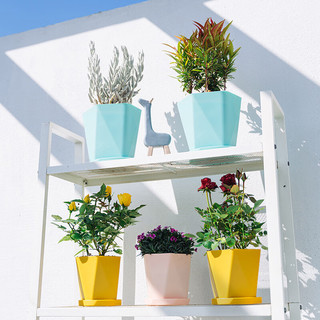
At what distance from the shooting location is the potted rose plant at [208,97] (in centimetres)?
120

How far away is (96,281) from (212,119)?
55cm

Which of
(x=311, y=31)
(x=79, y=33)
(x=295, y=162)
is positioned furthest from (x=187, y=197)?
(x=79, y=33)

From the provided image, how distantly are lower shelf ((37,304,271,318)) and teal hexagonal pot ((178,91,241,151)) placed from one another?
1.37ft

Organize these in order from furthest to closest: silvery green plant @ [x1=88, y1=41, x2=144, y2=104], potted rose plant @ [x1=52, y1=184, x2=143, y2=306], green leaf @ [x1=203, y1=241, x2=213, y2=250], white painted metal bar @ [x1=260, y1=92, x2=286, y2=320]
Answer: silvery green plant @ [x1=88, y1=41, x2=144, y2=104], potted rose plant @ [x1=52, y1=184, x2=143, y2=306], green leaf @ [x1=203, y1=241, x2=213, y2=250], white painted metal bar @ [x1=260, y1=92, x2=286, y2=320]

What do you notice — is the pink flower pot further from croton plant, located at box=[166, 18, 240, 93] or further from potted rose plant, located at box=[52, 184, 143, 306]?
croton plant, located at box=[166, 18, 240, 93]

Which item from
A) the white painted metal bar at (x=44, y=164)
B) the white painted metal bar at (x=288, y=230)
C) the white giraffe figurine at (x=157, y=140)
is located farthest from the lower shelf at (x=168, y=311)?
the white giraffe figurine at (x=157, y=140)

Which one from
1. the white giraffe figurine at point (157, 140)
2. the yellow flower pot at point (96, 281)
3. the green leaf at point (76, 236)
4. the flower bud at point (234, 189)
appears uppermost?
the white giraffe figurine at point (157, 140)

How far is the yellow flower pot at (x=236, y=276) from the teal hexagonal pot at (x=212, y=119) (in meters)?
0.29

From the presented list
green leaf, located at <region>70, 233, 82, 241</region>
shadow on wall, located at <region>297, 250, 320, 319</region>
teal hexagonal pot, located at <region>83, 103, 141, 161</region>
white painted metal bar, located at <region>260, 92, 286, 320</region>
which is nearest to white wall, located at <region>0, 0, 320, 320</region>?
shadow on wall, located at <region>297, 250, 320, 319</region>

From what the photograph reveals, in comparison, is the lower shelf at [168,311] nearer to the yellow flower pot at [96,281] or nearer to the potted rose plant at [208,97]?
the yellow flower pot at [96,281]

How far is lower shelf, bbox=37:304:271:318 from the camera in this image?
102 centimetres

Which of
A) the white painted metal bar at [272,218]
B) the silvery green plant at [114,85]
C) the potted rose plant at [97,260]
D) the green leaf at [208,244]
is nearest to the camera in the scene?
the white painted metal bar at [272,218]

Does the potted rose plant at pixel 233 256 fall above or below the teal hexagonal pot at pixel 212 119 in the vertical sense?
below

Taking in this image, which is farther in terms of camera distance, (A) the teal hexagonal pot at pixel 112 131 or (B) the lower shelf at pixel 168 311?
(A) the teal hexagonal pot at pixel 112 131
